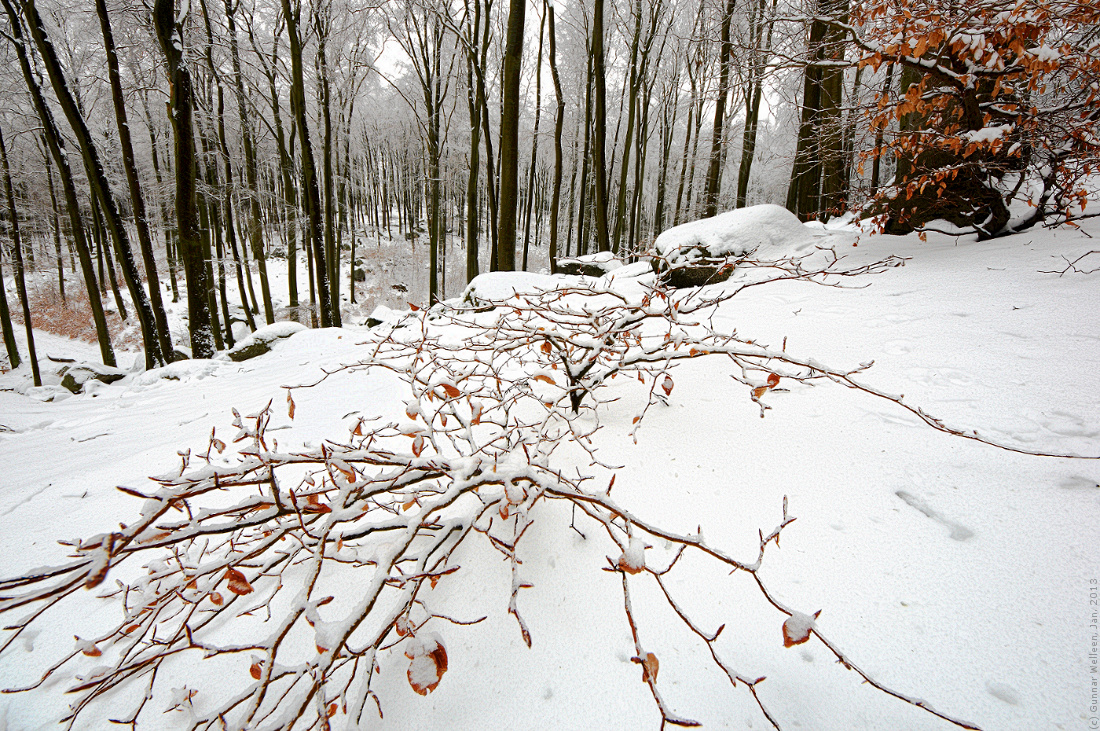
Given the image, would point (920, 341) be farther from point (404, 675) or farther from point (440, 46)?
point (440, 46)

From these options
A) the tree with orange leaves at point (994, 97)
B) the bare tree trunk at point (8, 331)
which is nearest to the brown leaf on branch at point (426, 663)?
the tree with orange leaves at point (994, 97)

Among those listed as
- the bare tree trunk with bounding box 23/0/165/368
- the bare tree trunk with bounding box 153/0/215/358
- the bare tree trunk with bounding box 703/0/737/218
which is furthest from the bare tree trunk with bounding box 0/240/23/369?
the bare tree trunk with bounding box 703/0/737/218

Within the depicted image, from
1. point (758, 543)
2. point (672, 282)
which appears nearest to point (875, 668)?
point (758, 543)

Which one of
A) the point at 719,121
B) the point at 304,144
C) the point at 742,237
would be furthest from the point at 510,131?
the point at 719,121

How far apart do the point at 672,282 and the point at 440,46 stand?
34.7ft

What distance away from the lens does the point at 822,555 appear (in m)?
1.13

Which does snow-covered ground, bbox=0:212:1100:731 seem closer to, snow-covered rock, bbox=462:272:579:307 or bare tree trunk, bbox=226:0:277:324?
snow-covered rock, bbox=462:272:579:307

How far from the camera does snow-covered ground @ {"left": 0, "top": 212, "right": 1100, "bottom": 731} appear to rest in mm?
865

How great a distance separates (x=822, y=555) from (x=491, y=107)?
25103 mm

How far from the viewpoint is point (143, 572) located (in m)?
1.37

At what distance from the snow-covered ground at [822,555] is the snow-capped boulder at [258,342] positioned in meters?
4.83

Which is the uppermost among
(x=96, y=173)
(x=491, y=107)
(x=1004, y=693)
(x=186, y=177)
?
(x=491, y=107)

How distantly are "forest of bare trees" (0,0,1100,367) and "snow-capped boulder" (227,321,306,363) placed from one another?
1.32 ft

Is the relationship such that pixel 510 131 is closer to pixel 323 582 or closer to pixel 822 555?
pixel 323 582
